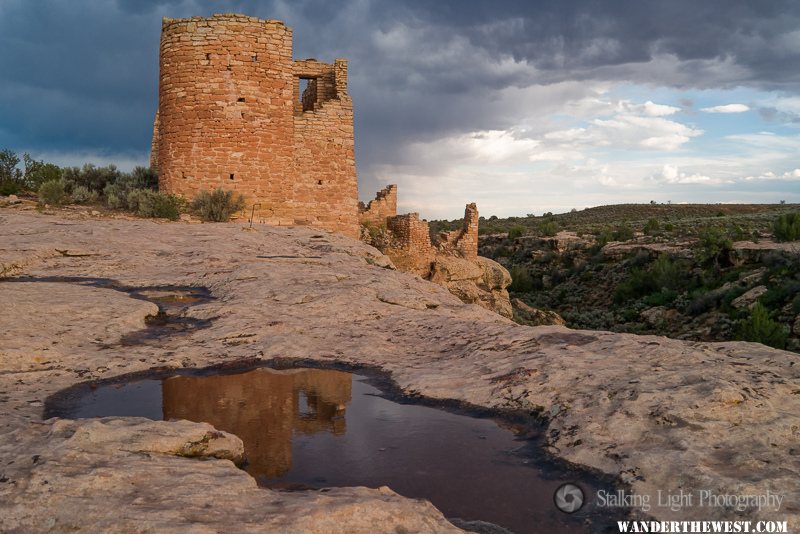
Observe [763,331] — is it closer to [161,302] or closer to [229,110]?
[229,110]

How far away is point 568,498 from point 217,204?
13.3 meters

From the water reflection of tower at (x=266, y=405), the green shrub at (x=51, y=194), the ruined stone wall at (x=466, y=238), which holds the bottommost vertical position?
the water reflection of tower at (x=266, y=405)

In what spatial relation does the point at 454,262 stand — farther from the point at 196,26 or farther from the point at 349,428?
the point at 349,428

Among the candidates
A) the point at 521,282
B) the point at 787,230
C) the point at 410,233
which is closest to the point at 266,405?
the point at 410,233

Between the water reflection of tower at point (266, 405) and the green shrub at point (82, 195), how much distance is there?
1285cm

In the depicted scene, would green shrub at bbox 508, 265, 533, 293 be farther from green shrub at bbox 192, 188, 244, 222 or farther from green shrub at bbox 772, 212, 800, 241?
green shrub at bbox 192, 188, 244, 222

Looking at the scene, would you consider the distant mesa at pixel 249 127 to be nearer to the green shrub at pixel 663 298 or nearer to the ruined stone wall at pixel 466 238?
the ruined stone wall at pixel 466 238

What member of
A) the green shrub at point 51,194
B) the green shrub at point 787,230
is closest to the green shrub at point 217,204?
the green shrub at point 51,194

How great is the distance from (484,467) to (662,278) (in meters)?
24.2

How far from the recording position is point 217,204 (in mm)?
14930

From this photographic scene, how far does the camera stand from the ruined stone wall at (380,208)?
21.2m

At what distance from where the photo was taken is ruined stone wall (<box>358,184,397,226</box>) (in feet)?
69.7

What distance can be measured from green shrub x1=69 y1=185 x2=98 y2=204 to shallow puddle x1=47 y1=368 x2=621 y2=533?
42.1ft

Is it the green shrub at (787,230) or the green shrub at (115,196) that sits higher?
the green shrub at (115,196)
